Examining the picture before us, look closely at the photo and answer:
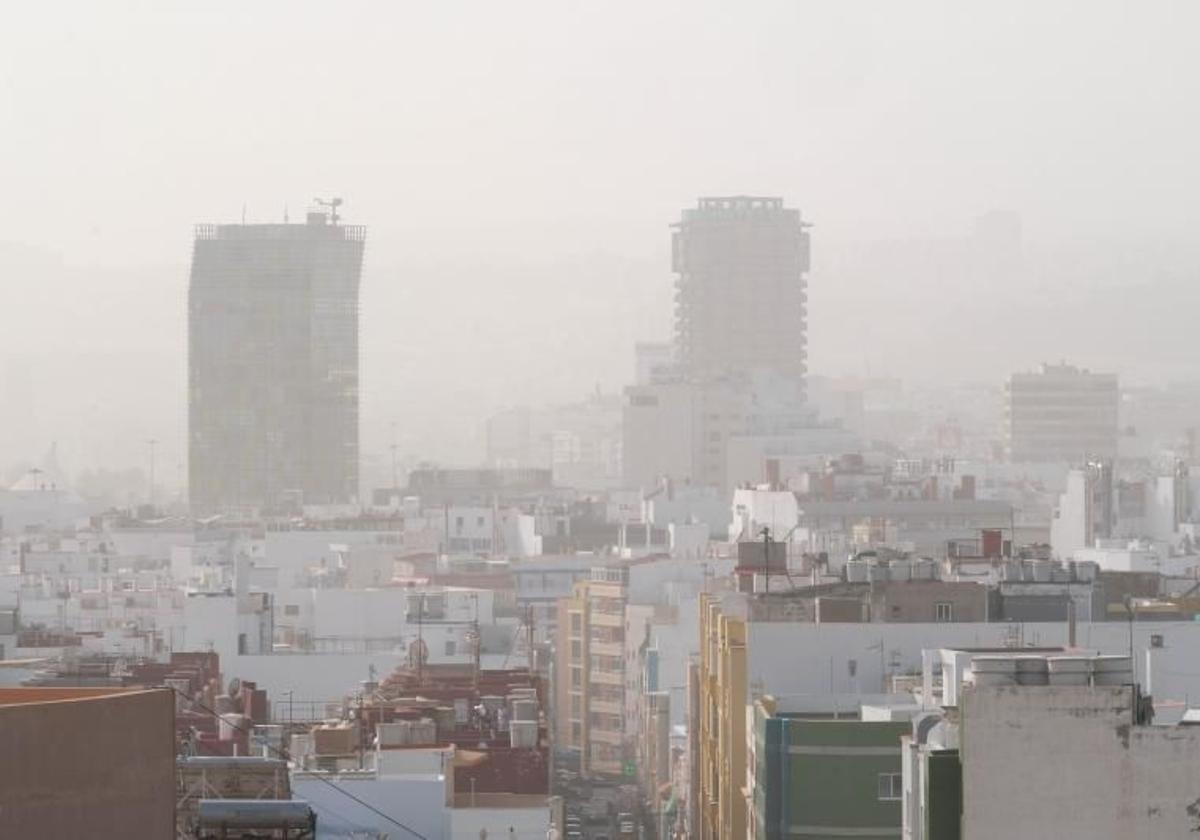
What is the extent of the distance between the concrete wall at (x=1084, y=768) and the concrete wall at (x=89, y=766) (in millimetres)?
4550

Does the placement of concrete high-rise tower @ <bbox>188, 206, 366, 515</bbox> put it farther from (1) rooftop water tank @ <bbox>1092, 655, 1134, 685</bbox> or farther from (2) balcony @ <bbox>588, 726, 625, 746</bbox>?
(1) rooftop water tank @ <bbox>1092, 655, 1134, 685</bbox>

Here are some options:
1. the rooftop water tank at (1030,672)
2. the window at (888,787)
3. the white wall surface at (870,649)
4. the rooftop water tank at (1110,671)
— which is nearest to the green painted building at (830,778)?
the window at (888,787)

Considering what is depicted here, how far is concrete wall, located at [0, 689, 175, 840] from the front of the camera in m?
14.8

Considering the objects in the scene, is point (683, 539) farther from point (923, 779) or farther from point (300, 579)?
point (923, 779)

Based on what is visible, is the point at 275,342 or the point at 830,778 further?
the point at 275,342

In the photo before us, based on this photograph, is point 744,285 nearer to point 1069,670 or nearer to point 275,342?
point 275,342

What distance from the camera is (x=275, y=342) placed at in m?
168

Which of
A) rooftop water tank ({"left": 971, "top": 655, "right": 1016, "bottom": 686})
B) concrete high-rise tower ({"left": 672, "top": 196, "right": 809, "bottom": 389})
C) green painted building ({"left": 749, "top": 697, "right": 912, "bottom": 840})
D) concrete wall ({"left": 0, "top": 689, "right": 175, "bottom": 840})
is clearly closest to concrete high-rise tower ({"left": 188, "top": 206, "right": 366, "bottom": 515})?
concrete high-rise tower ({"left": 672, "top": 196, "right": 809, "bottom": 389})

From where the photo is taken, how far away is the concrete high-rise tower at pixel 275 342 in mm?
164250

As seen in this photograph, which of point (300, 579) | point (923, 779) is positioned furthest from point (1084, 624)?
point (300, 579)

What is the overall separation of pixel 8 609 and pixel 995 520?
3442 cm

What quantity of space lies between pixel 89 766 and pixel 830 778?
1240cm

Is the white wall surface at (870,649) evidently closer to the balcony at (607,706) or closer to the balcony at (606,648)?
the balcony at (607,706)

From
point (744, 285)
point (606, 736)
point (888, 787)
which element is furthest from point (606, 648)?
point (744, 285)
